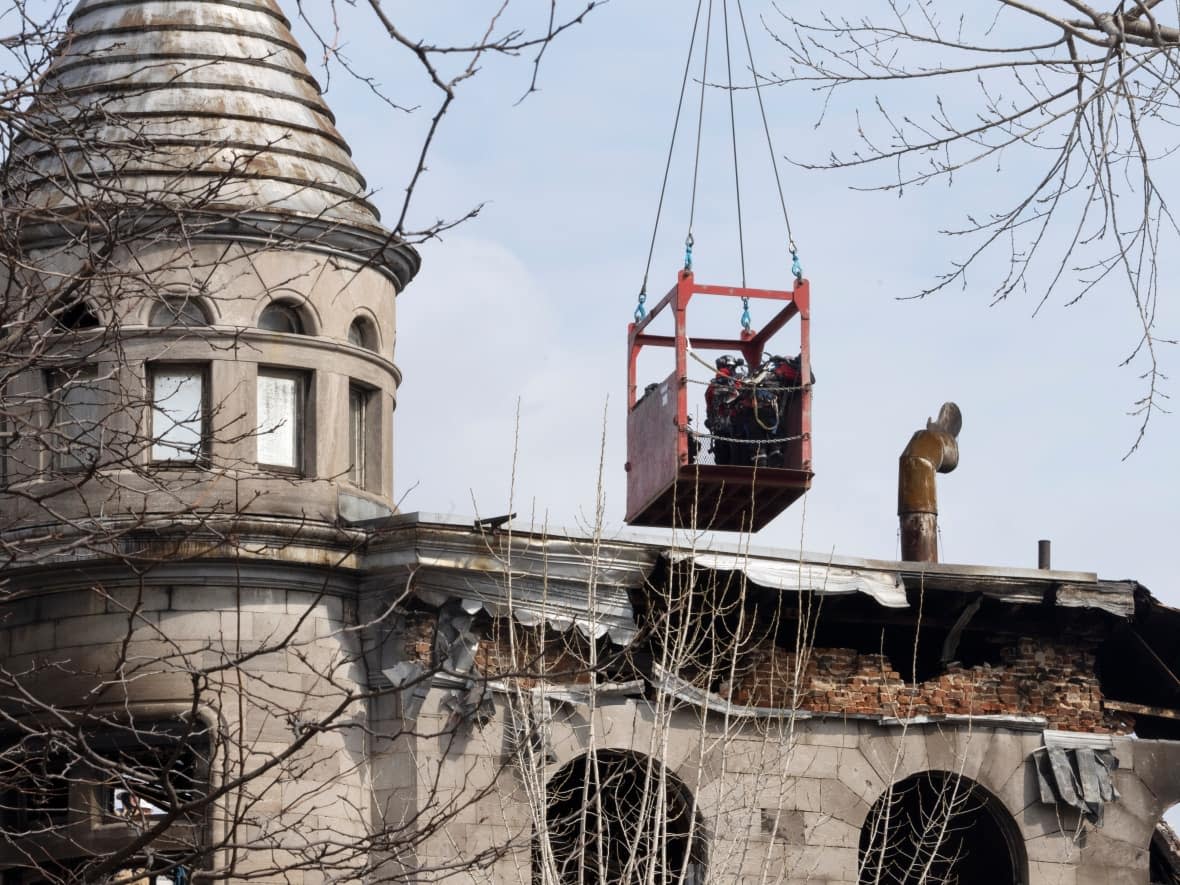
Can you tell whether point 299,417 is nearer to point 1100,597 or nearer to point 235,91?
point 235,91

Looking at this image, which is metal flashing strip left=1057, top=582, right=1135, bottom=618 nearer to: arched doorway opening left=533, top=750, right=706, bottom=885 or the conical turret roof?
arched doorway opening left=533, top=750, right=706, bottom=885

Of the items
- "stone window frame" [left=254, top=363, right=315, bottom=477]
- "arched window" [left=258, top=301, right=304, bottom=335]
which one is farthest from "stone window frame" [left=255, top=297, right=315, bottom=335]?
"stone window frame" [left=254, top=363, right=315, bottom=477]

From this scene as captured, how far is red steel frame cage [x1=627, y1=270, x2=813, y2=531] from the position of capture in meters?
28.2

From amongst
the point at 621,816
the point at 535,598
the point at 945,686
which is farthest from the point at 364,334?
the point at 945,686

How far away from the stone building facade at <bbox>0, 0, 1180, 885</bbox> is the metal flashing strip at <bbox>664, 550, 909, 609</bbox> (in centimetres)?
3

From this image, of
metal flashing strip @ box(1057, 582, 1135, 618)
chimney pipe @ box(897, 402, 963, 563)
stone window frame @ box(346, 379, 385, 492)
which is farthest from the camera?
chimney pipe @ box(897, 402, 963, 563)

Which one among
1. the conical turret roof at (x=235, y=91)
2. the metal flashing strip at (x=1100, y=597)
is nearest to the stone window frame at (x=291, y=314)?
the conical turret roof at (x=235, y=91)

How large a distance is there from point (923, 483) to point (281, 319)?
9.24m

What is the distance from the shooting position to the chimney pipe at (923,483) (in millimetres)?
34094

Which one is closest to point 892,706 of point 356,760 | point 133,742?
point 356,760

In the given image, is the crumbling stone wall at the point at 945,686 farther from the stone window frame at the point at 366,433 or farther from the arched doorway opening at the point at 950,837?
the stone window frame at the point at 366,433

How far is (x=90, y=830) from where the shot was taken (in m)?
28.2

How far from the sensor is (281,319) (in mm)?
29828

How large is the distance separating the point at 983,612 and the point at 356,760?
23.8 feet
